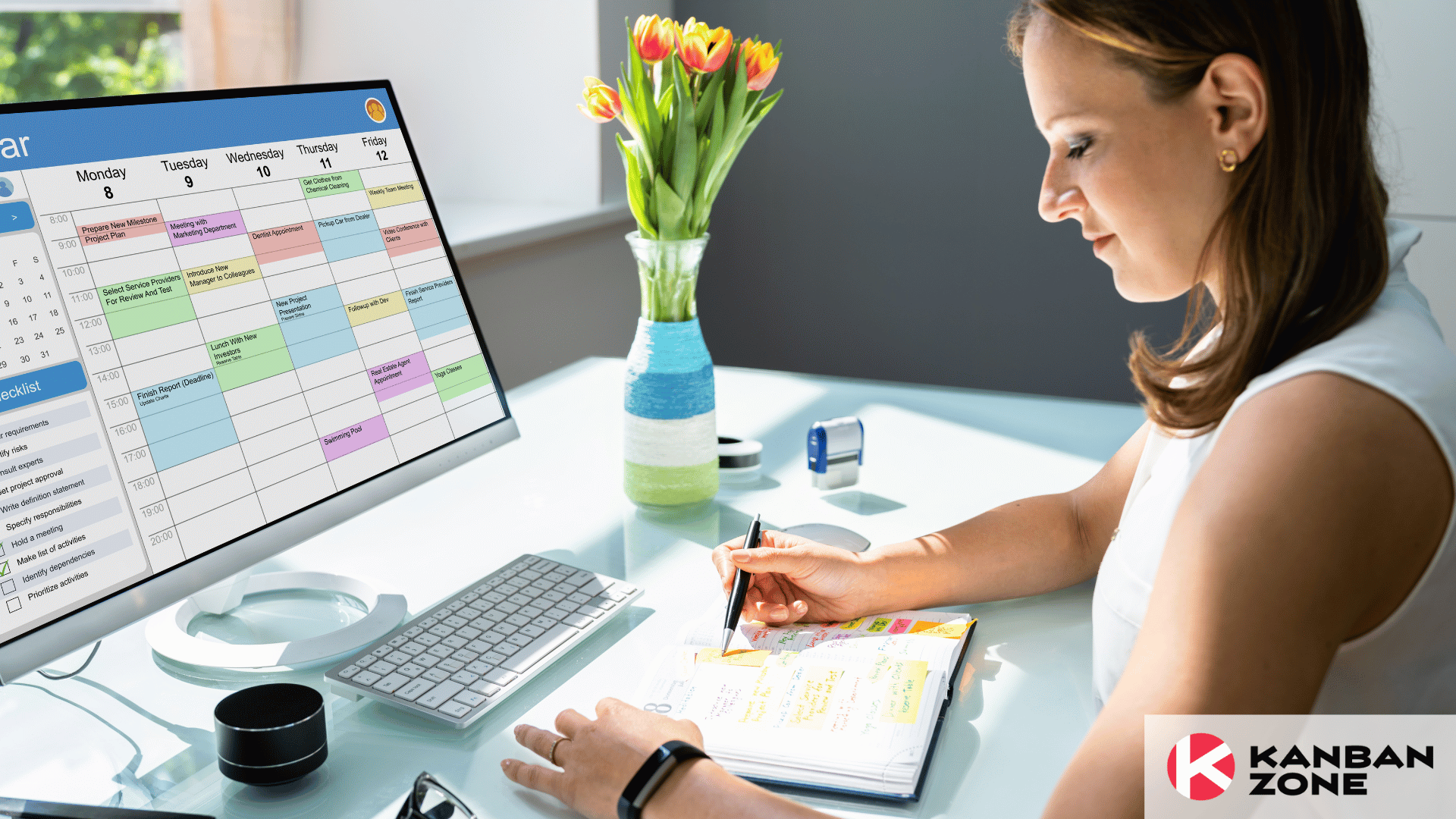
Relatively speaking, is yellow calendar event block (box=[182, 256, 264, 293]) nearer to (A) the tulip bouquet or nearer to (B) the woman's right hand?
(A) the tulip bouquet

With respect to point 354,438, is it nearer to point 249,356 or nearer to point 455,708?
point 249,356

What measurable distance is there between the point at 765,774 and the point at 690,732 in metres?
0.06

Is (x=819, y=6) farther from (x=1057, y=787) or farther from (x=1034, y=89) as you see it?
(x=1057, y=787)

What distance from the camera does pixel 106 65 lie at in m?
3.72

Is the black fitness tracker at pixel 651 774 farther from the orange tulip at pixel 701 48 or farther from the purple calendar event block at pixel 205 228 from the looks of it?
the orange tulip at pixel 701 48

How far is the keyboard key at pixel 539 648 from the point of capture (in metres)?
0.91

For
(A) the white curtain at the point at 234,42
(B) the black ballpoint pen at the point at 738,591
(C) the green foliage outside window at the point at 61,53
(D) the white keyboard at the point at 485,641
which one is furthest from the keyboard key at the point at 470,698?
(C) the green foliage outside window at the point at 61,53

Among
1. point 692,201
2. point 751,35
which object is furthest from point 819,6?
point 692,201

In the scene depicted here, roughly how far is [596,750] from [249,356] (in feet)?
1.51

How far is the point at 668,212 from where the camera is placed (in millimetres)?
1204

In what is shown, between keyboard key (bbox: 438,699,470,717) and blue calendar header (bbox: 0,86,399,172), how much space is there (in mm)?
508

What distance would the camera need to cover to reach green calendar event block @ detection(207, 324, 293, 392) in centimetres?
92

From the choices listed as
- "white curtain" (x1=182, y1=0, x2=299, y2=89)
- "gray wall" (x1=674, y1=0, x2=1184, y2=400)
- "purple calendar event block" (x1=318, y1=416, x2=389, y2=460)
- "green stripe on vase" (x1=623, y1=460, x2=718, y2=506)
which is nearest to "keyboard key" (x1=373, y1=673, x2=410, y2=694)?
"purple calendar event block" (x1=318, y1=416, x2=389, y2=460)

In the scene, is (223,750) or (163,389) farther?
(163,389)
